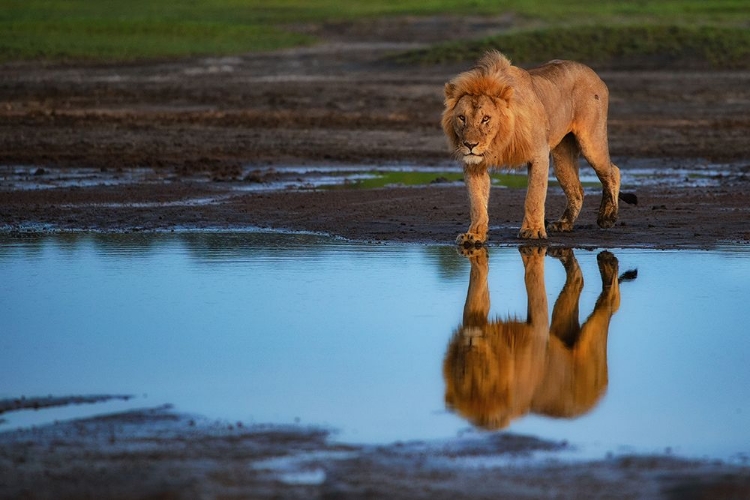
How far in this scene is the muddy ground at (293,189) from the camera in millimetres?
5484

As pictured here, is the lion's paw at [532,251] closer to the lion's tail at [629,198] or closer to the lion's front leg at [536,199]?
the lion's front leg at [536,199]

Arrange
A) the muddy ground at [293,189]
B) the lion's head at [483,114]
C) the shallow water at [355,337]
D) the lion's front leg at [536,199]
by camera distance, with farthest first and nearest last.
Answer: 1. the lion's front leg at [536,199]
2. the lion's head at [483,114]
3. the shallow water at [355,337]
4. the muddy ground at [293,189]

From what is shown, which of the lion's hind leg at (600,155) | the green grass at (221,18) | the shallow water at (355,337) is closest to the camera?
the shallow water at (355,337)

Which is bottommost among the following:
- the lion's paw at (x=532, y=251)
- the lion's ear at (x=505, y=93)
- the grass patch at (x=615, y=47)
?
the lion's paw at (x=532, y=251)


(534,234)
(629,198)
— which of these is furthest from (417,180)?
(534,234)

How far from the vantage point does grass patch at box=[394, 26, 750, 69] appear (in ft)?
122

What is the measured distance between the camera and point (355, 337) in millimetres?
8172

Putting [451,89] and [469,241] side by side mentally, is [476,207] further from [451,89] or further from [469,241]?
[451,89]

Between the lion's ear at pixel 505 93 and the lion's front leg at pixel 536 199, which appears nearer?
the lion's ear at pixel 505 93

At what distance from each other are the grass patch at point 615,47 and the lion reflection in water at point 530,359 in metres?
28.0

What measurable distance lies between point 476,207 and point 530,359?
4.37m

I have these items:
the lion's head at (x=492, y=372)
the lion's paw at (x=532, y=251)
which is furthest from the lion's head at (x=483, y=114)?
the lion's head at (x=492, y=372)

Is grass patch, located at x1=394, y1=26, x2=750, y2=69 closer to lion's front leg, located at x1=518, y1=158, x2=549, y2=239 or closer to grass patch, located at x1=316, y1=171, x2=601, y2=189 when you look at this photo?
grass patch, located at x1=316, y1=171, x2=601, y2=189

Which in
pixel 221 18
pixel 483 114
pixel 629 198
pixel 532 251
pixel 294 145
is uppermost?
pixel 221 18
